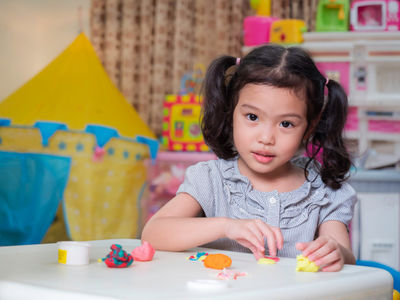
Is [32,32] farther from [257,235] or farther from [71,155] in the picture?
[257,235]

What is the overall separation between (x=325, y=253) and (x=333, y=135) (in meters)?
0.47

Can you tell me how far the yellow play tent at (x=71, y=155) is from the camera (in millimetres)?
1983

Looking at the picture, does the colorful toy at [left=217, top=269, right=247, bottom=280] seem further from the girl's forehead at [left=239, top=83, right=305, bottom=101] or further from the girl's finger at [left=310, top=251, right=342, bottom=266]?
the girl's forehead at [left=239, top=83, right=305, bottom=101]

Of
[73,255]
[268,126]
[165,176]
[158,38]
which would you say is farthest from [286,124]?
[158,38]

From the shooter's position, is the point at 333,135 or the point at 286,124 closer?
the point at 286,124

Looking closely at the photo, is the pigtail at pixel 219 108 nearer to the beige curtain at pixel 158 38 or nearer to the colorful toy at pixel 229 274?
the colorful toy at pixel 229 274

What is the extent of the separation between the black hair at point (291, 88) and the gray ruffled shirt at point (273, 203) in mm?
48

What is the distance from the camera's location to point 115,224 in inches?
85.0

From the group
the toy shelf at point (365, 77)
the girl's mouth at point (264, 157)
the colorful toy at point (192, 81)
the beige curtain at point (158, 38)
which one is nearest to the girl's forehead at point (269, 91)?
the girl's mouth at point (264, 157)

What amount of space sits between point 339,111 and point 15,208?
1.27m

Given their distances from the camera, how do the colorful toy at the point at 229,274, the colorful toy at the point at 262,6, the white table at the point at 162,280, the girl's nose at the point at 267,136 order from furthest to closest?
the colorful toy at the point at 262,6, the girl's nose at the point at 267,136, the colorful toy at the point at 229,274, the white table at the point at 162,280

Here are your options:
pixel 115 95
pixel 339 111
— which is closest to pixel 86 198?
pixel 115 95

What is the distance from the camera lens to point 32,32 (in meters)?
2.58

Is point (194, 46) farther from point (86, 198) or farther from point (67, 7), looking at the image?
point (86, 198)
